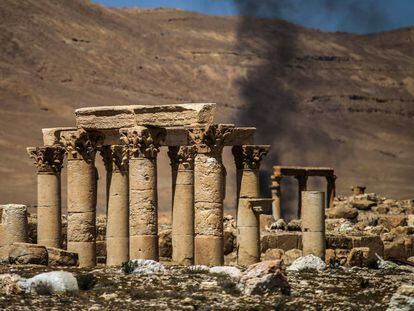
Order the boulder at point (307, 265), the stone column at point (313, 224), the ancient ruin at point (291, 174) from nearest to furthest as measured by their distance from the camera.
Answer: the boulder at point (307, 265), the stone column at point (313, 224), the ancient ruin at point (291, 174)

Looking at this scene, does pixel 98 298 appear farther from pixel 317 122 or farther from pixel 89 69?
pixel 317 122

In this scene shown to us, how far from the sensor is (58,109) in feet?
349

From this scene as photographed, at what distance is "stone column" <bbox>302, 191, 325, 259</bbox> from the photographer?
33750mm

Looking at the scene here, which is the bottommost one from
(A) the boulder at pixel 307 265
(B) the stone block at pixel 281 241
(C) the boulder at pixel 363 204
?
(A) the boulder at pixel 307 265

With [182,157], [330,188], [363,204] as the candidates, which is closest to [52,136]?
[182,157]

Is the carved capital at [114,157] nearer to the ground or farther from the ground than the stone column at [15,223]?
farther from the ground

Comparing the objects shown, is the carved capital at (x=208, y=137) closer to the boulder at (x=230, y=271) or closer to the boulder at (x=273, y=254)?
the boulder at (x=230, y=271)

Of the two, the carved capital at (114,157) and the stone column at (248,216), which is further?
the carved capital at (114,157)

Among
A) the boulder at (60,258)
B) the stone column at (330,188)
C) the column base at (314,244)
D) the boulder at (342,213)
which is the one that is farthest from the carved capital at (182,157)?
the stone column at (330,188)

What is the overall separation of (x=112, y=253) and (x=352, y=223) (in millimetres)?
15054

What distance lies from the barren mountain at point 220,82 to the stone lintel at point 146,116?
51.1 metres

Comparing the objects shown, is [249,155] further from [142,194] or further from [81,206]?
[81,206]

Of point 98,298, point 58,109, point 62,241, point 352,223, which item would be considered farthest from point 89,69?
point 98,298

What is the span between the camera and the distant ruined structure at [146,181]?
30.1 m
